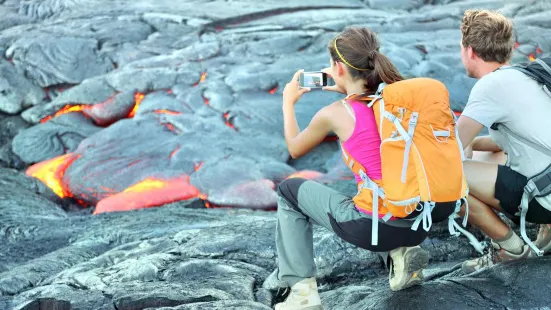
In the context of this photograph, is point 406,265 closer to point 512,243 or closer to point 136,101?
point 512,243

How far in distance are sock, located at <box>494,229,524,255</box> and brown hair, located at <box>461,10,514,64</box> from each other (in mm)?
999

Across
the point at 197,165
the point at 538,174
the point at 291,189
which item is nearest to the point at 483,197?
the point at 538,174

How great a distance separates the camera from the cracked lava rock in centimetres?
388

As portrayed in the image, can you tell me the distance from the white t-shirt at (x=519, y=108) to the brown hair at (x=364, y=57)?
0.54 metres

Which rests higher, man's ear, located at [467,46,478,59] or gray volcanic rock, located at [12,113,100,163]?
man's ear, located at [467,46,478,59]

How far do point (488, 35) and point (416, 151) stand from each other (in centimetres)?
109

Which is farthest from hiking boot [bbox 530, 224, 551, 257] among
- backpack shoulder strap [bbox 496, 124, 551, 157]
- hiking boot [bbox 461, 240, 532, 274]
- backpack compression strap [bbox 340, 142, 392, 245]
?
backpack compression strap [bbox 340, 142, 392, 245]

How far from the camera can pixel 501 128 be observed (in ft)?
11.5

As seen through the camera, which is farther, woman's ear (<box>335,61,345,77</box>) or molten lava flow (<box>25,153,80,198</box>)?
molten lava flow (<box>25,153,80,198</box>)

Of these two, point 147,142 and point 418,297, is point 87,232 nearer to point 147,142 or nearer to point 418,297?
point 147,142

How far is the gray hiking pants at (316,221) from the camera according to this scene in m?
3.07

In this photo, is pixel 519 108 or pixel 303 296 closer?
pixel 303 296

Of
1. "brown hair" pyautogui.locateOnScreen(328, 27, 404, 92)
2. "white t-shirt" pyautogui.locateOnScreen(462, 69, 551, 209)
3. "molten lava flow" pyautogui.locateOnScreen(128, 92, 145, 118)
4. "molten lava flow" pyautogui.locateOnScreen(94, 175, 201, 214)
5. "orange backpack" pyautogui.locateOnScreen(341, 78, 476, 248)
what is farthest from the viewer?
"molten lava flow" pyautogui.locateOnScreen(128, 92, 145, 118)

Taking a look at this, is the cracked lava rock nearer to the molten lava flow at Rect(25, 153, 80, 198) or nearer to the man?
the molten lava flow at Rect(25, 153, 80, 198)
